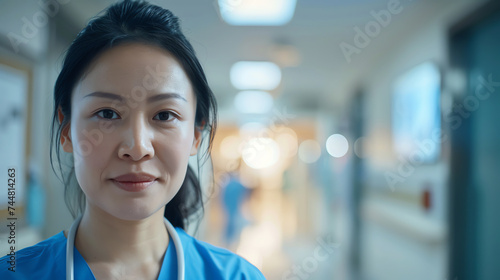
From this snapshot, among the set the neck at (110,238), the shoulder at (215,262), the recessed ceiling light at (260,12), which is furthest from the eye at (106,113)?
the recessed ceiling light at (260,12)

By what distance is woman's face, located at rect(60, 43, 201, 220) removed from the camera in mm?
480

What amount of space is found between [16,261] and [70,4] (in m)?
0.55

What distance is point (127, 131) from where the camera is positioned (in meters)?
0.48

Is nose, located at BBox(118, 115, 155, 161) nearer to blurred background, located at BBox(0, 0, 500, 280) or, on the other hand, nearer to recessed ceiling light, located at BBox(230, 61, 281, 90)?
blurred background, located at BBox(0, 0, 500, 280)

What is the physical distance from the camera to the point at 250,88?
2.93 m

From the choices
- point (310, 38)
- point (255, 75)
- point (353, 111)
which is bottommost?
point (353, 111)

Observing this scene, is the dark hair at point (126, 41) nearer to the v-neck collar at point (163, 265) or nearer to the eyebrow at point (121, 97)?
the eyebrow at point (121, 97)

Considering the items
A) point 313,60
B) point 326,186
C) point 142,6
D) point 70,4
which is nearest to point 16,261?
point 142,6

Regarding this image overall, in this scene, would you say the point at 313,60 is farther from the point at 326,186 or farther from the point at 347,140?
the point at 326,186

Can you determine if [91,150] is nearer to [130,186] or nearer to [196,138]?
[130,186]

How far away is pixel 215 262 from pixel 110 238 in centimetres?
17

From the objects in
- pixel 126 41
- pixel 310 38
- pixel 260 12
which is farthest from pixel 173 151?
pixel 310 38

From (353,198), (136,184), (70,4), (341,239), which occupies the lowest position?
(341,239)

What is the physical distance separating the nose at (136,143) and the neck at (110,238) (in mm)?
123
